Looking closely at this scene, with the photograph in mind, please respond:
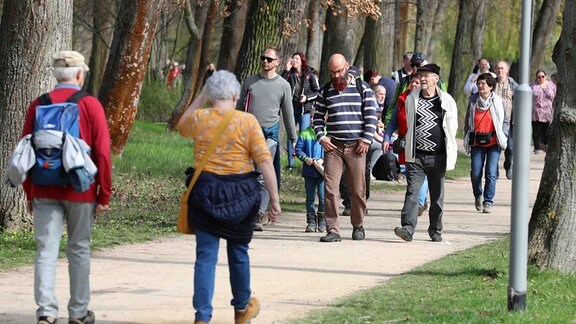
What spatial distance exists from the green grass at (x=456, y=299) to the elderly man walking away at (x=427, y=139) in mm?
1844

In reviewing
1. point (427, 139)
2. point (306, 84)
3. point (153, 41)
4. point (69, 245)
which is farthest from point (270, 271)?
point (153, 41)

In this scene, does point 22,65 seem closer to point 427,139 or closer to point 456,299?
point 427,139

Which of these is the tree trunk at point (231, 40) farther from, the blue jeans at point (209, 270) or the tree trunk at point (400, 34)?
the blue jeans at point (209, 270)

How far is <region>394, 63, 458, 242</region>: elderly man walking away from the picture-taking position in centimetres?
1340

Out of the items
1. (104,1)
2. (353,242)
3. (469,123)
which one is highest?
(104,1)

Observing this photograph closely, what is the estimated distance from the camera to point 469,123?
55.5 feet

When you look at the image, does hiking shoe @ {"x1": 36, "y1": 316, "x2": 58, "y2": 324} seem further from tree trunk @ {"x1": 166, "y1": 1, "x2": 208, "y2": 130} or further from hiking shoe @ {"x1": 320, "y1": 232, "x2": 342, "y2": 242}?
tree trunk @ {"x1": 166, "y1": 1, "x2": 208, "y2": 130}

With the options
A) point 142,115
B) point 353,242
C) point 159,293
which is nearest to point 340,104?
point 353,242

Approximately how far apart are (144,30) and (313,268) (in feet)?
32.4

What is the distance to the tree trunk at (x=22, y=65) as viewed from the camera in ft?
42.9

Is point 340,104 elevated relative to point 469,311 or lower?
elevated

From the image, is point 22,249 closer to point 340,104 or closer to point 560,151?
point 340,104

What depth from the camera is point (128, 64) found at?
2056cm

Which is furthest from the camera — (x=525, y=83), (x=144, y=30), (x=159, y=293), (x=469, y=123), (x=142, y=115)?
(x=142, y=115)
